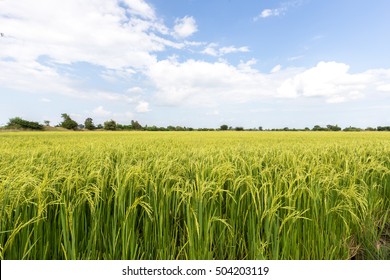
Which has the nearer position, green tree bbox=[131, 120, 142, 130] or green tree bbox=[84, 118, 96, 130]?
green tree bbox=[84, 118, 96, 130]

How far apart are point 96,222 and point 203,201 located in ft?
3.03

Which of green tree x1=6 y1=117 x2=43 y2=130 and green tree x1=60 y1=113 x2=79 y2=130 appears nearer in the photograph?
green tree x1=6 y1=117 x2=43 y2=130

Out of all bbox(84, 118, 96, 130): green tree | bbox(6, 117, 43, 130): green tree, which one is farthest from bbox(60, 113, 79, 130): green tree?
bbox(6, 117, 43, 130): green tree

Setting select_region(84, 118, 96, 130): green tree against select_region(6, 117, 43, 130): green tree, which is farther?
select_region(84, 118, 96, 130): green tree

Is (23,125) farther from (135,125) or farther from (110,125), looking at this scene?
(135,125)

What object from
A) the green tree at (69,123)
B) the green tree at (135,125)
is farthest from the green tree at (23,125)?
the green tree at (135,125)

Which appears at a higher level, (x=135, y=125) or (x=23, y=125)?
(x=135, y=125)

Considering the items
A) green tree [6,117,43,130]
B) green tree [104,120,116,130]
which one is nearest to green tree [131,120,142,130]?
green tree [104,120,116,130]

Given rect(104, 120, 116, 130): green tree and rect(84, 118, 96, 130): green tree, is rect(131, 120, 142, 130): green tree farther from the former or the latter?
rect(84, 118, 96, 130): green tree

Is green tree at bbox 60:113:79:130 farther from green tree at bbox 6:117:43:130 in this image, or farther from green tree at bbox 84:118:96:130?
green tree at bbox 6:117:43:130

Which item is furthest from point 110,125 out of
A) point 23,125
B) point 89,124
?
point 23,125

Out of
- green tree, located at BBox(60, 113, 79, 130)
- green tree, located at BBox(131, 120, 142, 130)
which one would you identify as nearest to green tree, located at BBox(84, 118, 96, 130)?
green tree, located at BBox(60, 113, 79, 130)

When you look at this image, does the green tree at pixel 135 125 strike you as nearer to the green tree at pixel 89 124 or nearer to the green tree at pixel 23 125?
the green tree at pixel 89 124
